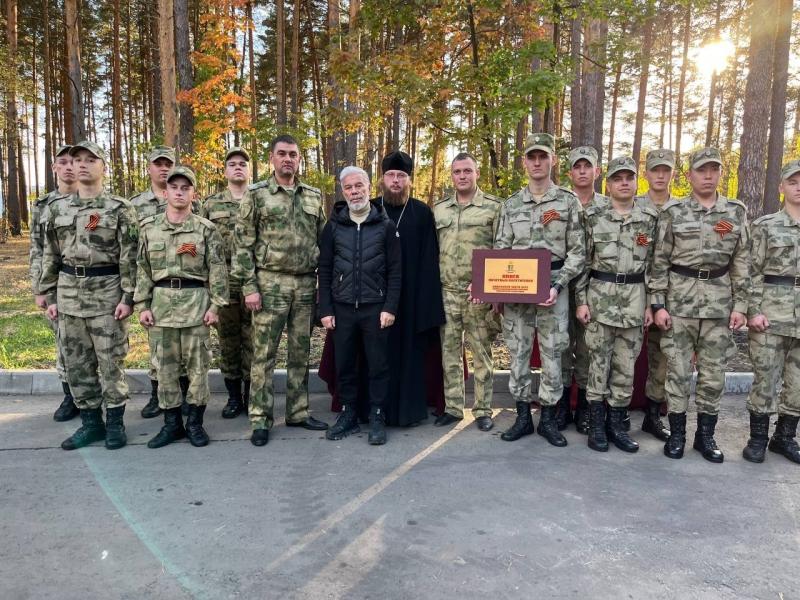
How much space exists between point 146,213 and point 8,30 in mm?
19577

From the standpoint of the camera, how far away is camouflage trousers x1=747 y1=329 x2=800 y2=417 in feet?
14.4

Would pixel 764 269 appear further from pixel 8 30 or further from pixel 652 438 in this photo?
pixel 8 30

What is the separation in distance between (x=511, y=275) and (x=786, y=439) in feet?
8.21

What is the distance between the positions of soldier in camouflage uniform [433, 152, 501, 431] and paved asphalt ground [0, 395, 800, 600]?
0.45 meters

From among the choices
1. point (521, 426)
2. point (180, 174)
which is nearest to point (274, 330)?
point (180, 174)

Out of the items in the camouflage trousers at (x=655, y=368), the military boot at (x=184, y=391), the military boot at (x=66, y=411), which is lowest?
the military boot at (x=66, y=411)

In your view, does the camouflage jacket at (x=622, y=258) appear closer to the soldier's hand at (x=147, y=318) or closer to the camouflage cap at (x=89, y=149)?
the soldier's hand at (x=147, y=318)

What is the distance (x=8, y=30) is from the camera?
1964 cm

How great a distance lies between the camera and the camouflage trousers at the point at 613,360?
4684mm

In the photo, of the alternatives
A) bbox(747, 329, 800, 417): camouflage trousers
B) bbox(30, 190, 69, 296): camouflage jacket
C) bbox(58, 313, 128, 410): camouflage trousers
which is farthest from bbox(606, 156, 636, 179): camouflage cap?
bbox(30, 190, 69, 296): camouflage jacket

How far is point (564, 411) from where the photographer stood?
5.20 m

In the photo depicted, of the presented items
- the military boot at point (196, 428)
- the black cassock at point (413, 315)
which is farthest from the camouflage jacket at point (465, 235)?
the military boot at point (196, 428)

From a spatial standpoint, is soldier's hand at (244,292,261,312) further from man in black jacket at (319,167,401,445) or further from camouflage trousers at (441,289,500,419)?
camouflage trousers at (441,289,500,419)

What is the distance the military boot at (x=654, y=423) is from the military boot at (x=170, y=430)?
4048 mm
